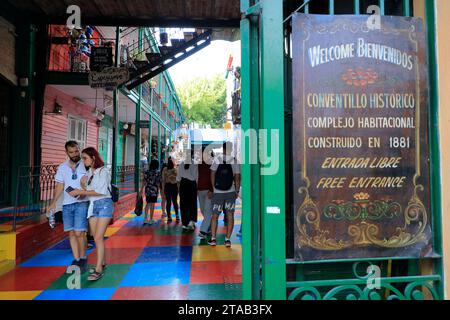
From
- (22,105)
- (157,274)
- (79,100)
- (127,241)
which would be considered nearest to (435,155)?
(157,274)

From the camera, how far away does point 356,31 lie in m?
2.31

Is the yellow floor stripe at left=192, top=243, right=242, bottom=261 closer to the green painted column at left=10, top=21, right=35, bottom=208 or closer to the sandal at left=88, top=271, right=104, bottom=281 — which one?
the sandal at left=88, top=271, right=104, bottom=281

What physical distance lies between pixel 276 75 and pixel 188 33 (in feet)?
29.1

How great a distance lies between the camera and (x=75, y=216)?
458 cm

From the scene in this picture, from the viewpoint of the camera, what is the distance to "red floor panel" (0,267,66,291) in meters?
4.09

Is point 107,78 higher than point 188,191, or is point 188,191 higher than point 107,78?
point 107,78

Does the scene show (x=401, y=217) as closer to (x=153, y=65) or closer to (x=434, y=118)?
(x=434, y=118)

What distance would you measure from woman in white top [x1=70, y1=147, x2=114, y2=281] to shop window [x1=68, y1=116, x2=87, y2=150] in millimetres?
7525

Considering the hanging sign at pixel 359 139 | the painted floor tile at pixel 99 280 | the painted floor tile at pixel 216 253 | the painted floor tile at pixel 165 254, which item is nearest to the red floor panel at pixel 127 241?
the painted floor tile at pixel 165 254

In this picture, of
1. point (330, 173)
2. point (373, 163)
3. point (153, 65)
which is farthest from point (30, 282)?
point (153, 65)

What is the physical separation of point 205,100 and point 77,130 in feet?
117

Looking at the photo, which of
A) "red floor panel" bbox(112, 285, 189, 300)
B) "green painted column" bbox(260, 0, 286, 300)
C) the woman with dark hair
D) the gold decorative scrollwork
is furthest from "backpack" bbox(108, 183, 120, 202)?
the woman with dark hair

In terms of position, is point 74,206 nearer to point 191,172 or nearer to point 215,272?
point 215,272

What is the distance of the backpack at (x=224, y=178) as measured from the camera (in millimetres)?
6055
